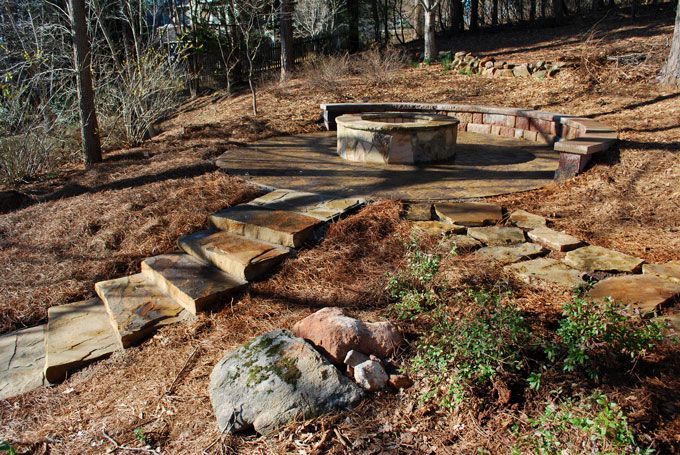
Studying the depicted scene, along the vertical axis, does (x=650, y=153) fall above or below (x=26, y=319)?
above

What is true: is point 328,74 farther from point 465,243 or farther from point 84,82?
point 465,243

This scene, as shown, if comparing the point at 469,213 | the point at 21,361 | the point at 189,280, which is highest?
the point at 469,213

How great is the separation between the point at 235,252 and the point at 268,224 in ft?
1.26

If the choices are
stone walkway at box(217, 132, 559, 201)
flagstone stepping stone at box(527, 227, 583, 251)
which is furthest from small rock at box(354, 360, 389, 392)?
stone walkway at box(217, 132, 559, 201)

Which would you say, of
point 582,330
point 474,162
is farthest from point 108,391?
point 474,162

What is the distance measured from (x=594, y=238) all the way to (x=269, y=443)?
2742mm

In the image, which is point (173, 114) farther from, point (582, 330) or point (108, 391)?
point (582, 330)

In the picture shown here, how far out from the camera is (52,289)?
3.82 m

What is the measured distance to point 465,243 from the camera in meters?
3.55

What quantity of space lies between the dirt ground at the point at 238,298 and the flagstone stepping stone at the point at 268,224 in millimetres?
187

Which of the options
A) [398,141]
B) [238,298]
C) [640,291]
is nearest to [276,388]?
[238,298]

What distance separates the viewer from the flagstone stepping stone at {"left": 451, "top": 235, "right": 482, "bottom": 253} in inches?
137

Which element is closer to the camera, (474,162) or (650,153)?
(650,153)

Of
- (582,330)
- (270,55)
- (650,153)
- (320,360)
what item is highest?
(270,55)
